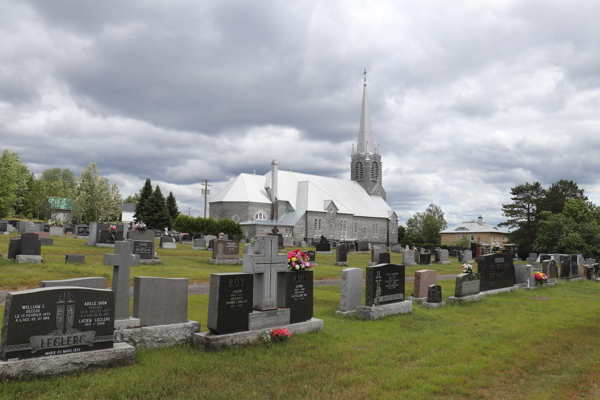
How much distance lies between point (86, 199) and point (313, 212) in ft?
99.1

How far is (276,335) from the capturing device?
295 inches

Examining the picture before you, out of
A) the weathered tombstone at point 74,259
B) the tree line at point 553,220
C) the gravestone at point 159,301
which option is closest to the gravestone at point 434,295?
the gravestone at point 159,301

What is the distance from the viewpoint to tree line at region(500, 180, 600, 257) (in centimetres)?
3591

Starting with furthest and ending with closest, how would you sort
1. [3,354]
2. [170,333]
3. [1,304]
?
1. [1,304]
2. [170,333]
3. [3,354]

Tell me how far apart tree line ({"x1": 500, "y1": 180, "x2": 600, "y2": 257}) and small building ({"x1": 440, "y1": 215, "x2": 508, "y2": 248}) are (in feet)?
66.6

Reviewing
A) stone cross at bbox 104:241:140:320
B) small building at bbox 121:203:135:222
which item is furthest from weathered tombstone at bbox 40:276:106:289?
small building at bbox 121:203:135:222

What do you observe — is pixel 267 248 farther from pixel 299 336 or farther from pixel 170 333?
pixel 170 333

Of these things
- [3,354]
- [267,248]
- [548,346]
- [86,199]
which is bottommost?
[548,346]

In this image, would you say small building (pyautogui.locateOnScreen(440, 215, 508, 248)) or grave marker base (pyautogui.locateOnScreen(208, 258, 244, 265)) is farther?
small building (pyautogui.locateOnScreen(440, 215, 508, 248))

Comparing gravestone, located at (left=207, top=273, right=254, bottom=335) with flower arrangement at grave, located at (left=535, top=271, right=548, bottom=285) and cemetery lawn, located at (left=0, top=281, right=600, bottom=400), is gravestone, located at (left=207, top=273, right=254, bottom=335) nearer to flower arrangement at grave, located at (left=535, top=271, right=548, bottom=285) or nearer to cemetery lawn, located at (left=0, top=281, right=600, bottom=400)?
cemetery lawn, located at (left=0, top=281, right=600, bottom=400)

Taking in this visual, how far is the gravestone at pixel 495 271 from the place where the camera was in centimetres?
1498

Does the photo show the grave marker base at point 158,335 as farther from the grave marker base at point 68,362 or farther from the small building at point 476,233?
the small building at point 476,233

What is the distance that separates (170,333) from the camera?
23.0 ft

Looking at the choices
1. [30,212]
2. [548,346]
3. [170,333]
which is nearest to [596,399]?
[548,346]
